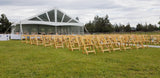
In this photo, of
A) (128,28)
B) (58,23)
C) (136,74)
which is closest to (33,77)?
(136,74)

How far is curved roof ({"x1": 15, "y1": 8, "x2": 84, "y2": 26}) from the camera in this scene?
30520mm

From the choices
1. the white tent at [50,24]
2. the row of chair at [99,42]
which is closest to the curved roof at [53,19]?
the white tent at [50,24]

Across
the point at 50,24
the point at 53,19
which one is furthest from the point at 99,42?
the point at 53,19

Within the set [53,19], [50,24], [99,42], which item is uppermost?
[53,19]

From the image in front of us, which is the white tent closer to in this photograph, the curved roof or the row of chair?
the curved roof

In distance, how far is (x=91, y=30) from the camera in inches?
2126

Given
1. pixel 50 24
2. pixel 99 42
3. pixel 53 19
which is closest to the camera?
pixel 99 42

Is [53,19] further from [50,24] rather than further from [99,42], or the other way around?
[99,42]

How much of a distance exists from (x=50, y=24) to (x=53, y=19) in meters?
1.77

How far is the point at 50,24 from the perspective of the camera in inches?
1259

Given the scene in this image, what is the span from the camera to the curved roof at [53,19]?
1202 inches

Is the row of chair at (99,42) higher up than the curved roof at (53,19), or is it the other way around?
the curved roof at (53,19)

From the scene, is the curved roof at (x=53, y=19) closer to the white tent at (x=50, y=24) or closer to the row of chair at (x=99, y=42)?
the white tent at (x=50, y=24)

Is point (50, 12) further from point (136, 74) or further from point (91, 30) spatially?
point (136, 74)
